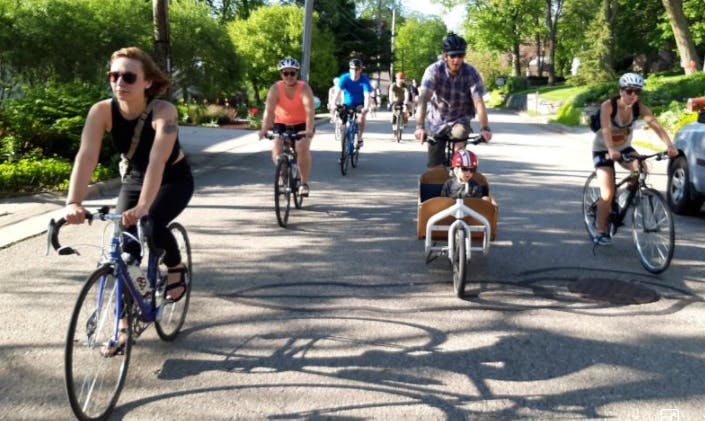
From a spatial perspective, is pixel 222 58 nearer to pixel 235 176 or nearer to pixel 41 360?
pixel 235 176

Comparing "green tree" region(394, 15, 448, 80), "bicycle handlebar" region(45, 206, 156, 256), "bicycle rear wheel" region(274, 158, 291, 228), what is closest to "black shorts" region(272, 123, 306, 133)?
"bicycle rear wheel" region(274, 158, 291, 228)

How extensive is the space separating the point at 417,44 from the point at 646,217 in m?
119

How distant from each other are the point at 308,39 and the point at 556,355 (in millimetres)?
22541

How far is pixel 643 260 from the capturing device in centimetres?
671

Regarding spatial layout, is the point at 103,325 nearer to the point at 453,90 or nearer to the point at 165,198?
the point at 165,198

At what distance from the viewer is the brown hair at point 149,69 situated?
390cm

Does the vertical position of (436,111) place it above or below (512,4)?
below

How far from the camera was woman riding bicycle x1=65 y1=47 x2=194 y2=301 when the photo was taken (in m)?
3.79

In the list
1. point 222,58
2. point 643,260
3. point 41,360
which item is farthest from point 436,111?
point 222,58

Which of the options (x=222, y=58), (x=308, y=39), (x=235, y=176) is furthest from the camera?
(x=308, y=39)

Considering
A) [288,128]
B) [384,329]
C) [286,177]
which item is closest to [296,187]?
[286,177]

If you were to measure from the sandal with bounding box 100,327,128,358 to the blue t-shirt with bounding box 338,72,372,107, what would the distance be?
10726 millimetres

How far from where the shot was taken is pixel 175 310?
481cm

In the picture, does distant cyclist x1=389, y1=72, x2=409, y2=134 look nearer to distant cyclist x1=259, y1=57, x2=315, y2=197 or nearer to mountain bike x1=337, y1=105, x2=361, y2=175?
mountain bike x1=337, y1=105, x2=361, y2=175
